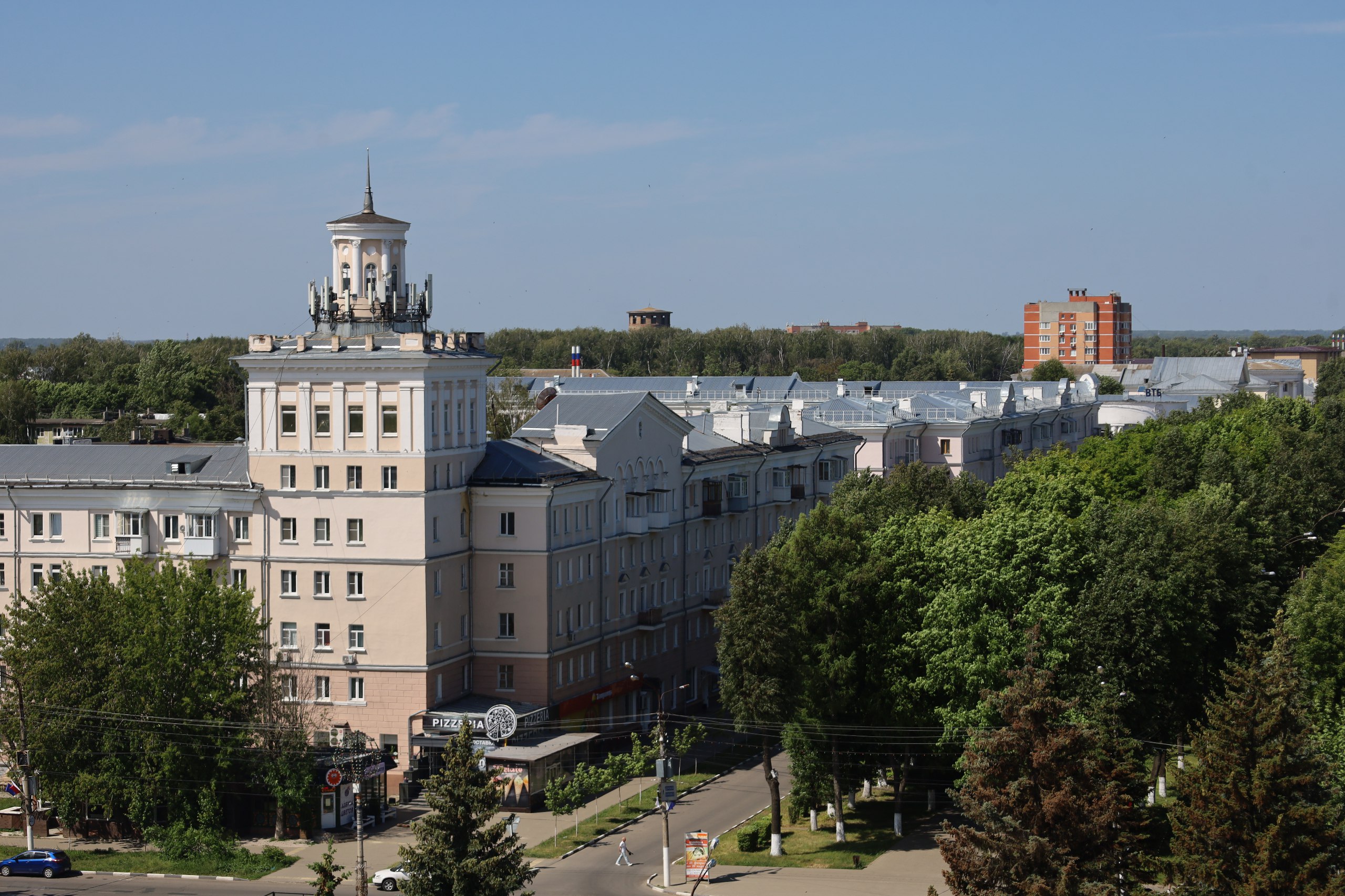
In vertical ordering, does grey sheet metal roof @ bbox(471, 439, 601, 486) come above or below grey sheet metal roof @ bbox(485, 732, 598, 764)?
above

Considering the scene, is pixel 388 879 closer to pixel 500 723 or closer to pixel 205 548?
pixel 500 723

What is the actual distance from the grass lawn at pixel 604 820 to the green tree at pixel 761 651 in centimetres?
653

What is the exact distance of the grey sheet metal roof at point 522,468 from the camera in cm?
6694

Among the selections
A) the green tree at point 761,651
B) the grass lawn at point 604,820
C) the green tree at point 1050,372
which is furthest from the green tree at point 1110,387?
the green tree at point 761,651

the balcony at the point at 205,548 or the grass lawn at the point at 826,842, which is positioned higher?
the balcony at the point at 205,548

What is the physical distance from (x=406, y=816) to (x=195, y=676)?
29.4 feet

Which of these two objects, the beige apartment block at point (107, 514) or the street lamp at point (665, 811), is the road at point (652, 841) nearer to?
→ the street lamp at point (665, 811)

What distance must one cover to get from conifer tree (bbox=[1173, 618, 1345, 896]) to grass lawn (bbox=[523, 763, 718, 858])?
22.2 metres

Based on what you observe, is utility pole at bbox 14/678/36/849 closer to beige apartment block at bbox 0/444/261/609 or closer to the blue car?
the blue car

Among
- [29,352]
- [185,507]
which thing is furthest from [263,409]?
[29,352]

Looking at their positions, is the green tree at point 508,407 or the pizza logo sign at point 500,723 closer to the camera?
the pizza logo sign at point 500,723

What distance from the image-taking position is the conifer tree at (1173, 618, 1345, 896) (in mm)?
39281

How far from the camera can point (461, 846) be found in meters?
40.4

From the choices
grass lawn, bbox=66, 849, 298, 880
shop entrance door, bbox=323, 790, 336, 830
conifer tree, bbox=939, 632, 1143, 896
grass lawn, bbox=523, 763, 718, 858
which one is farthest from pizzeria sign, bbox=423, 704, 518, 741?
conifer tree, bbox=939, 632, 1143, 896
